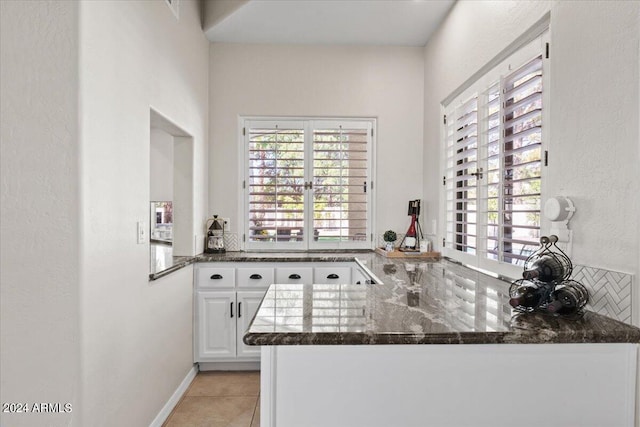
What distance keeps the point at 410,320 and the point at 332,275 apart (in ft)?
6.08

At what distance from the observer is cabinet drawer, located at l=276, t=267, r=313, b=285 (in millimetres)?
3162

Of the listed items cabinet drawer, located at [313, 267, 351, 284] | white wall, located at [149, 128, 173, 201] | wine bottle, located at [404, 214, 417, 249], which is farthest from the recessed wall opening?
wine bottle, located at [404, 214, 417, 249]

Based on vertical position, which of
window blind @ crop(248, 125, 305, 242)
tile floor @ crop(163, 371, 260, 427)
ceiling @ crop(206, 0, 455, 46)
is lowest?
tile floor @ crop(163, 371, 260, 427)

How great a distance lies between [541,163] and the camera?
1763mm

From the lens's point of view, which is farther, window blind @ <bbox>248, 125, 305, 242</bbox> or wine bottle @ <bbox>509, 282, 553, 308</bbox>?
window blind @ <bbox>248, 125, 305, 242</bbox>

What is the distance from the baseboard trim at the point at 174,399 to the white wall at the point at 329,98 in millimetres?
1348

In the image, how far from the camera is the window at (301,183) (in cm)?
361

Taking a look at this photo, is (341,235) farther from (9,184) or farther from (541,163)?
A: (9,184)

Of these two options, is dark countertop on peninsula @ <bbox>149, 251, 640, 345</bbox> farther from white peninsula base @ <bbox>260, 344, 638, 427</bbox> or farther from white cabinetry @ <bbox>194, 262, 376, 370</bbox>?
white cabinetry @ <bbox>194, 262, 376, 370</bbox>

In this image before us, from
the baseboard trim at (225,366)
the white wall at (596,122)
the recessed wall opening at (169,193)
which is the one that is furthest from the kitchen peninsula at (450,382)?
the baseboard trim at (225,366)

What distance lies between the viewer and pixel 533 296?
1387mm

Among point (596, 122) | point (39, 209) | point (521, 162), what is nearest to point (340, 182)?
point (521, 162)

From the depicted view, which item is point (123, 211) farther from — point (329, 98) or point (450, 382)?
point (329, 98)

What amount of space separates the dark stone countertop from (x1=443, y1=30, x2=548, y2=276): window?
0.34 metres
